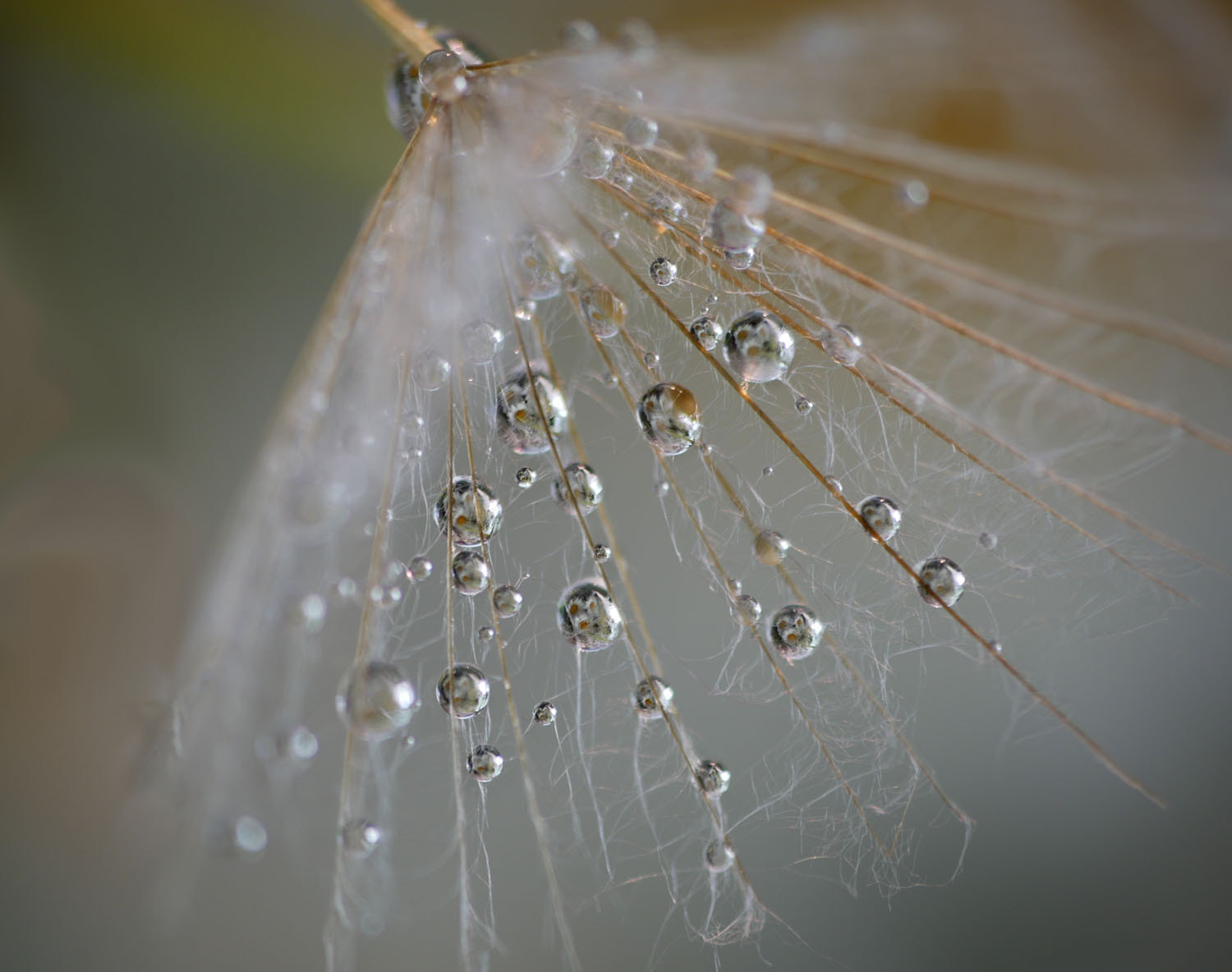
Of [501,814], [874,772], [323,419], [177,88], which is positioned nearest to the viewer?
[323,419]

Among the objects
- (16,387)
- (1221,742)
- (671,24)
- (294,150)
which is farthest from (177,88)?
(1221,742)

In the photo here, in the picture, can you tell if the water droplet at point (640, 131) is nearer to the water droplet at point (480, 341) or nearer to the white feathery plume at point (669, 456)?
the white feathery plume at point (669, 456)

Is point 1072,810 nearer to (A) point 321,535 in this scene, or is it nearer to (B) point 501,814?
(B) point 501,814

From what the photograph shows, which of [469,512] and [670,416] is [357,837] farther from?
[670,416]

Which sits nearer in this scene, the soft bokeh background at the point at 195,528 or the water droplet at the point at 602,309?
the water droplet at the point at 602,309

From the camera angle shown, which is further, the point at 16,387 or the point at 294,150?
the point at 294,150

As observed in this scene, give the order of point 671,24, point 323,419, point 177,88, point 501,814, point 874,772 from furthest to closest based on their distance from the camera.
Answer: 1. point 671,24
2. point 177,88
3. point 501,814
4. point 874,772
5. point 323,419

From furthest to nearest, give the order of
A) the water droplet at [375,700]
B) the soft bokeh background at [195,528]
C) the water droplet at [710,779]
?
the soft bokeh background at [195,528]
the water droplet at [710,779]
the water droplet at [375,700]

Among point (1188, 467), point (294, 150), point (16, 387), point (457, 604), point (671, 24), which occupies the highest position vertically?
point (671, 24)

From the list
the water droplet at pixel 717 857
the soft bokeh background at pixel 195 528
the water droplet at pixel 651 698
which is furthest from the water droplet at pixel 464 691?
the soft bokeh background at pixel 195 528
